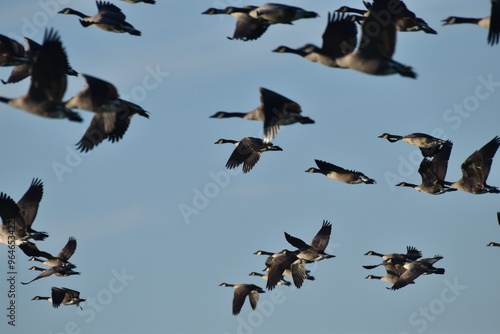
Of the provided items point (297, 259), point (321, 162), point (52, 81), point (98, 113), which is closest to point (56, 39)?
point (52, 81)

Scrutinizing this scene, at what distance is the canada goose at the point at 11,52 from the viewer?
28953mm

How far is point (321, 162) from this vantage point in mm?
32750

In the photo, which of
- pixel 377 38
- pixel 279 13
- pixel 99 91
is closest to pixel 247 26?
pixel 279 13

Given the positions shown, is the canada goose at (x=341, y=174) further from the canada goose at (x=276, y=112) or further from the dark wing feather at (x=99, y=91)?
the dark wing feather at (x=99, y=91)

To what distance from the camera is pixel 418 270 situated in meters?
34.3

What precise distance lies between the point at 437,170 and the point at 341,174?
2.93 metres

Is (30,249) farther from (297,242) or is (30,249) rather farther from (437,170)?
(437,170)

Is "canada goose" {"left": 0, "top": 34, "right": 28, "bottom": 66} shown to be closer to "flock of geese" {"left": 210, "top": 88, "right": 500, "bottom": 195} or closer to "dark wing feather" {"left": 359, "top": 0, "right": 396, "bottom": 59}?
"flock of geese" {"left": 210, "top": 88, "right": 500, "bottom": 195}

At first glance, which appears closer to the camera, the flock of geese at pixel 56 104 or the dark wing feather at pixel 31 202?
the flock of geese at pixel 56 104

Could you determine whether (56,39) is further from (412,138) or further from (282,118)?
(412,138)

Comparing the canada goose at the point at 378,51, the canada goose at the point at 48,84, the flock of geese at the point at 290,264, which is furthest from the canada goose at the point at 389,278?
the canada goose at the point at 48,84

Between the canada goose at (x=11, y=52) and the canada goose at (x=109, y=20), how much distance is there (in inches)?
87.6

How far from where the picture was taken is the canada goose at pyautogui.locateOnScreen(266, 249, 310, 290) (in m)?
33.9

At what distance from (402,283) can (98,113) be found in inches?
421
